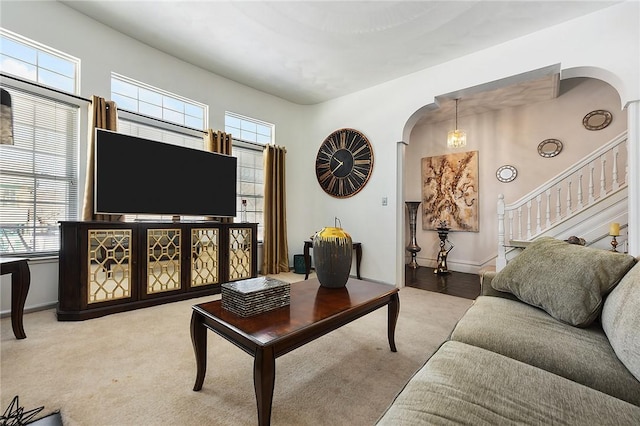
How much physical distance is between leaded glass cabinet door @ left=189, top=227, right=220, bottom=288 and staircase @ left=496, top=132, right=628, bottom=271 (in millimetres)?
3686

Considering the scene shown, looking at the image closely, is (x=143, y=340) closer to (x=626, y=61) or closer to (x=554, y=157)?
(x=626, y=61)

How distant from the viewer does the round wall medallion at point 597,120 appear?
3782 millimetres

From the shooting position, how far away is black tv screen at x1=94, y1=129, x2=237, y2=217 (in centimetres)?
264

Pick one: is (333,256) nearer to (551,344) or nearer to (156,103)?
(551,344)

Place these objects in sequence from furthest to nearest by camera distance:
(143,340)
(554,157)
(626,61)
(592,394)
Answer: (554,157), (626,61), (143,340), (592,394)

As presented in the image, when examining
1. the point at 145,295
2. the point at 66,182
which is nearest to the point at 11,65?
the point at 66,182

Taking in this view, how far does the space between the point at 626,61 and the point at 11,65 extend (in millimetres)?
5404

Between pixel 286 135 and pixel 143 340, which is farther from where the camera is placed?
pixel 286 135

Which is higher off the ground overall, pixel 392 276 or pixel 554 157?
pixel 554 157

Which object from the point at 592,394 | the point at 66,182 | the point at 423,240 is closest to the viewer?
the point at 592,394

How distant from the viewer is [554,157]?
164 inches

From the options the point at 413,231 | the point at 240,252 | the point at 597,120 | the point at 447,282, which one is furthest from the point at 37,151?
the point at 597,120

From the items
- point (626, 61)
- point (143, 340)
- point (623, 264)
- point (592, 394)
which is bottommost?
point (143, 340)

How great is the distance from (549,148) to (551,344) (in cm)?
431
